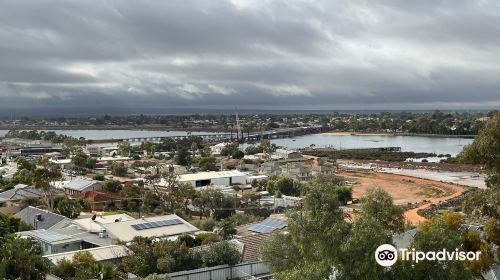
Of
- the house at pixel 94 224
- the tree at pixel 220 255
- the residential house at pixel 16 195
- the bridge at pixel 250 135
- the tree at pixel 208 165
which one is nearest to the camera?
the tree at pixel 220 255

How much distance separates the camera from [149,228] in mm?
23938

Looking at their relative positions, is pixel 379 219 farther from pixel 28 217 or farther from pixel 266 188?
pixel 266 188

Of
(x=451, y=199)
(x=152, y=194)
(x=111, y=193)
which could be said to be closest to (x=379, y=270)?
(x=152, y=194)

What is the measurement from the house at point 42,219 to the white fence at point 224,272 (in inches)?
448

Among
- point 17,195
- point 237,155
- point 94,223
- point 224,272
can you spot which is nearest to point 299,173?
point 237,155

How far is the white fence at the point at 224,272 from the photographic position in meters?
16.4

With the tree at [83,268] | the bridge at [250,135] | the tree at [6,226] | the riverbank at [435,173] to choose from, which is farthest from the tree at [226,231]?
the bridge at [250,135]

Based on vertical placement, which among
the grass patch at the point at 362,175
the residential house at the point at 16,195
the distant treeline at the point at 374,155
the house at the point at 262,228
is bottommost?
the distant treeline at the point at 374,155

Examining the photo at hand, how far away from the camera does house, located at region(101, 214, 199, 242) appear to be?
900 inches

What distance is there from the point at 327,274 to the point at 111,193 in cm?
3390

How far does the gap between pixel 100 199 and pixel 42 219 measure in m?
10.7

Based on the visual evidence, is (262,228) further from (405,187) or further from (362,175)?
(362,175)

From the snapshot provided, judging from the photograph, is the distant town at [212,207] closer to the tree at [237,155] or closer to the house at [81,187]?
the house at [81,187]

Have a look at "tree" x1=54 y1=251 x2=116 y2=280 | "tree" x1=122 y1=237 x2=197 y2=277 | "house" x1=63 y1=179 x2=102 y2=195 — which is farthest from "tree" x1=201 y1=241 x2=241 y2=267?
"house" x1=63 y1=179 x2=102 y2=195
